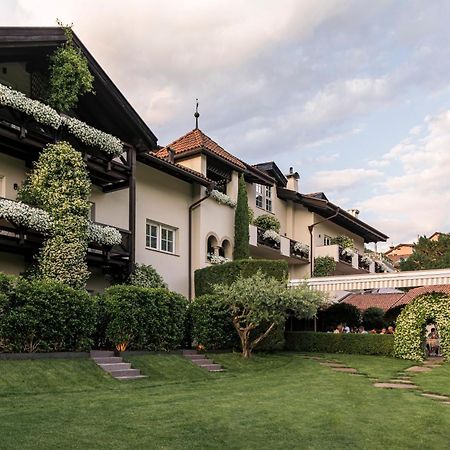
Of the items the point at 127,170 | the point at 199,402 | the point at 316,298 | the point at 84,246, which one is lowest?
the point at 199,402

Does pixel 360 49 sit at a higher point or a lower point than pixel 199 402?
higher

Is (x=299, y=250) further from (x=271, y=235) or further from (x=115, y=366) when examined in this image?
(x=115, y=366)

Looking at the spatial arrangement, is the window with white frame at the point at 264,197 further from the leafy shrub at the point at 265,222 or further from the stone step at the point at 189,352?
the stone step at the point at 189,352

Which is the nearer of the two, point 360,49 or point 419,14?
point 419,14

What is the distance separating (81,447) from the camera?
278 inches

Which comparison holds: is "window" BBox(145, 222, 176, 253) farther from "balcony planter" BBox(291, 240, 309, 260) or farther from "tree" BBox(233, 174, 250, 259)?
"balcony planter" BBox(291, 240, 309, 260)

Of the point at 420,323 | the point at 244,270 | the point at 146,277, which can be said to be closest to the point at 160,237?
the point at 146,277

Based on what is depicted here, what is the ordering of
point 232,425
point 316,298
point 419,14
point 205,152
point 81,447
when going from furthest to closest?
point 205,152 < point 316,298 < point 419,14 < point 232,425 < point 81,447

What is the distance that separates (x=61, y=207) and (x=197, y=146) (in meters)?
11.0

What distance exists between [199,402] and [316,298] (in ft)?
35.1

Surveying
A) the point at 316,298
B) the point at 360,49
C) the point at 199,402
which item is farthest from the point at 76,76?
the point at 199,402

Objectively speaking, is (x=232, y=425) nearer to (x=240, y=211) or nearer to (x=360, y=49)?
(x=360, y=49)

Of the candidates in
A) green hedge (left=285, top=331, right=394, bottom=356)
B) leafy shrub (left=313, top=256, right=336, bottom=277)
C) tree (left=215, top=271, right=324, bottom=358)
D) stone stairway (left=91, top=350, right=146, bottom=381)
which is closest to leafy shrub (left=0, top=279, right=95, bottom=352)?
stone stairway (left=91, top=350, right=146, bottom=381)

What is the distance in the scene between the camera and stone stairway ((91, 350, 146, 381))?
15108 mm
